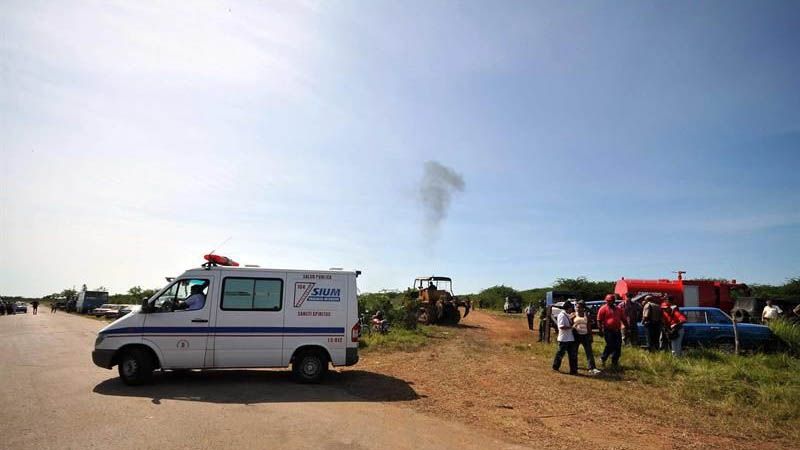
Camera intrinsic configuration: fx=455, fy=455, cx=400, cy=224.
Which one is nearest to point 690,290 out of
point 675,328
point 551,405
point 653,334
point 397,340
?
point 653,334

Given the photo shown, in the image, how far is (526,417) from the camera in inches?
301

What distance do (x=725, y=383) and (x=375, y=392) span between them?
7102mm

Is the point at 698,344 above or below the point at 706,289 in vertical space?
below

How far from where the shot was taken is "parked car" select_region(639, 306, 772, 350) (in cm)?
1329

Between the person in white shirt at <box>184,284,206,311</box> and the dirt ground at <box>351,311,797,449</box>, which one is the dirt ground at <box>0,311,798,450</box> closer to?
the dirt ground at <box>351,311,797,449</box>

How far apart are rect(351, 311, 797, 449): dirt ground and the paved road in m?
0.59

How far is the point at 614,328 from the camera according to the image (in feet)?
38.5

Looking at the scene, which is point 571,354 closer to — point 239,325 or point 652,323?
point 652,323

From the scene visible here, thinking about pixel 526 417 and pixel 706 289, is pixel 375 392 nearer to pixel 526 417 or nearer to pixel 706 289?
pixel 526 417

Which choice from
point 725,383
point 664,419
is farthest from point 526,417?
→ point 725,383

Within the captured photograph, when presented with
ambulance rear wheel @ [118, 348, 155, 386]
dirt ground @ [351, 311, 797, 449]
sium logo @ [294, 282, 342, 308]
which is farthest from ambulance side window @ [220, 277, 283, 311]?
dirt ground @ [351, 311, 797, 449]

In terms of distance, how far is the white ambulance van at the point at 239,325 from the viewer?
9398 mm

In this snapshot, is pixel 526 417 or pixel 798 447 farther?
pixel 526 417

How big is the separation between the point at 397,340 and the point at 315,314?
750cm
